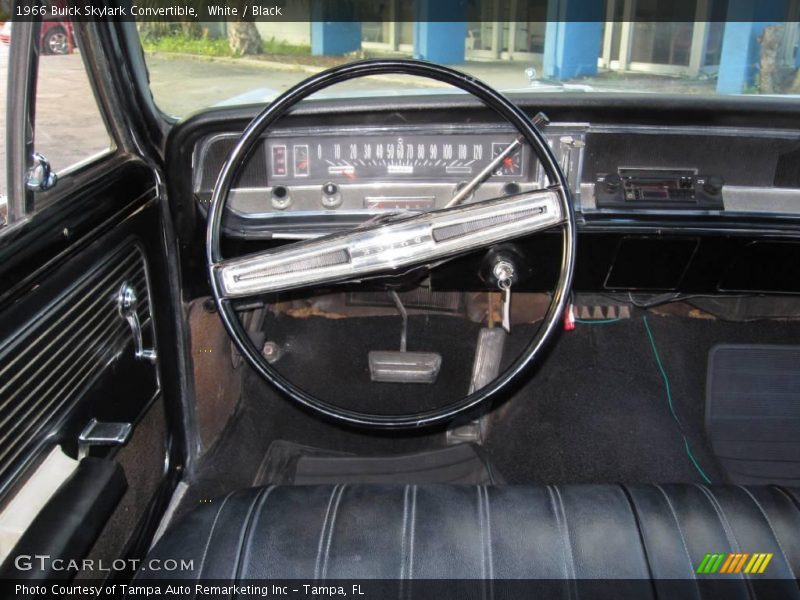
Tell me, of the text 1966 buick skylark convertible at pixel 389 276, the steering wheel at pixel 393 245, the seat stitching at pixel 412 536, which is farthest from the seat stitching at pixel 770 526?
the seat stitching at pixel 412 536

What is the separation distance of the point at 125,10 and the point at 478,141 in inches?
35.2

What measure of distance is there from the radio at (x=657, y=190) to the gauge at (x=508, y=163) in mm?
214

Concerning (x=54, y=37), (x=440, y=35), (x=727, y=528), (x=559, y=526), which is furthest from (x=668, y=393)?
(x=54, y=37)

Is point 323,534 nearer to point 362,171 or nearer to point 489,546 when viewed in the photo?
point 489,546

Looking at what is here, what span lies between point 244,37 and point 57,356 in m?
0.80

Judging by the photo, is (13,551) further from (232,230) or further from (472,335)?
(472,335)

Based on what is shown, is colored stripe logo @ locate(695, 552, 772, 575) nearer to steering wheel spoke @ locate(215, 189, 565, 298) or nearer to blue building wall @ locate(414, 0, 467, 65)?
steering wheel spoke @ locate(215, 189, 565, 298)

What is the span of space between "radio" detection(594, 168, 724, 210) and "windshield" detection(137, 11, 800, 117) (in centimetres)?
21

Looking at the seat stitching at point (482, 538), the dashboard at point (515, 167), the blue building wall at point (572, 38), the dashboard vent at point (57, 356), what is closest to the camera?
the dashboard vent at point (57, 356)

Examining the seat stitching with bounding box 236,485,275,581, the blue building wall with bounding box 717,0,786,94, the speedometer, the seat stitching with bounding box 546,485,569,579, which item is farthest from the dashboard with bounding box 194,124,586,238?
the seat stitching with bounding box 546,485,569,579

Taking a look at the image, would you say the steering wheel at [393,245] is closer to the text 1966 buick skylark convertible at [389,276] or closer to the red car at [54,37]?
the text 1966 buick skylark convertible at [389,276]

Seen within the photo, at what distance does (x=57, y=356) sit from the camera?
130 cm

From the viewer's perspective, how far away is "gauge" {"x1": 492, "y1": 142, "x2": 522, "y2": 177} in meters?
1.83

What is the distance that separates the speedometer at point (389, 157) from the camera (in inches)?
72.2
